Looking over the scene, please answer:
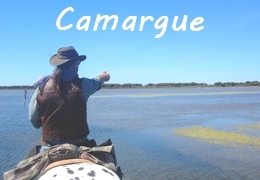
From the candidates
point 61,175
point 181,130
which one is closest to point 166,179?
point 61,175

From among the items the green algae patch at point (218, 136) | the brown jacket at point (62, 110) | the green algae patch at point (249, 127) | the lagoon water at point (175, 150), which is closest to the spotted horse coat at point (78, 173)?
the brown jacket at point (62, 110)

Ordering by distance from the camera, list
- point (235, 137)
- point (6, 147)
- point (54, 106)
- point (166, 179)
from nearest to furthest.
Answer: point (54, 106) → point (166, 179) → point (6, 147) → point (235, 137)

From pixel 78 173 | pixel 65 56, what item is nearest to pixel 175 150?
pixel 65 56

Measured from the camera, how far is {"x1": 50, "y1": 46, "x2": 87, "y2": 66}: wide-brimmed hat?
13.2ft

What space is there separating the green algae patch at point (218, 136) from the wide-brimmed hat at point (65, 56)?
11564 mm

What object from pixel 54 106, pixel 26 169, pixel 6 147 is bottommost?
pixel 6 147

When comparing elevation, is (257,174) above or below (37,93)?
below

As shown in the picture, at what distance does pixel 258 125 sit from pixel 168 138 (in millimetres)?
7450

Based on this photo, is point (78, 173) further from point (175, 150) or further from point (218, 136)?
point (218, 136)

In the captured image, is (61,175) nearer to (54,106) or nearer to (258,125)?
(54,106)

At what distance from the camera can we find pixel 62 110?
12.3 feet

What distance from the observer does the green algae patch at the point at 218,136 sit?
14539mm

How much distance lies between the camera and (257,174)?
9.39m

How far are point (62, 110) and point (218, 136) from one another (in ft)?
44.0
